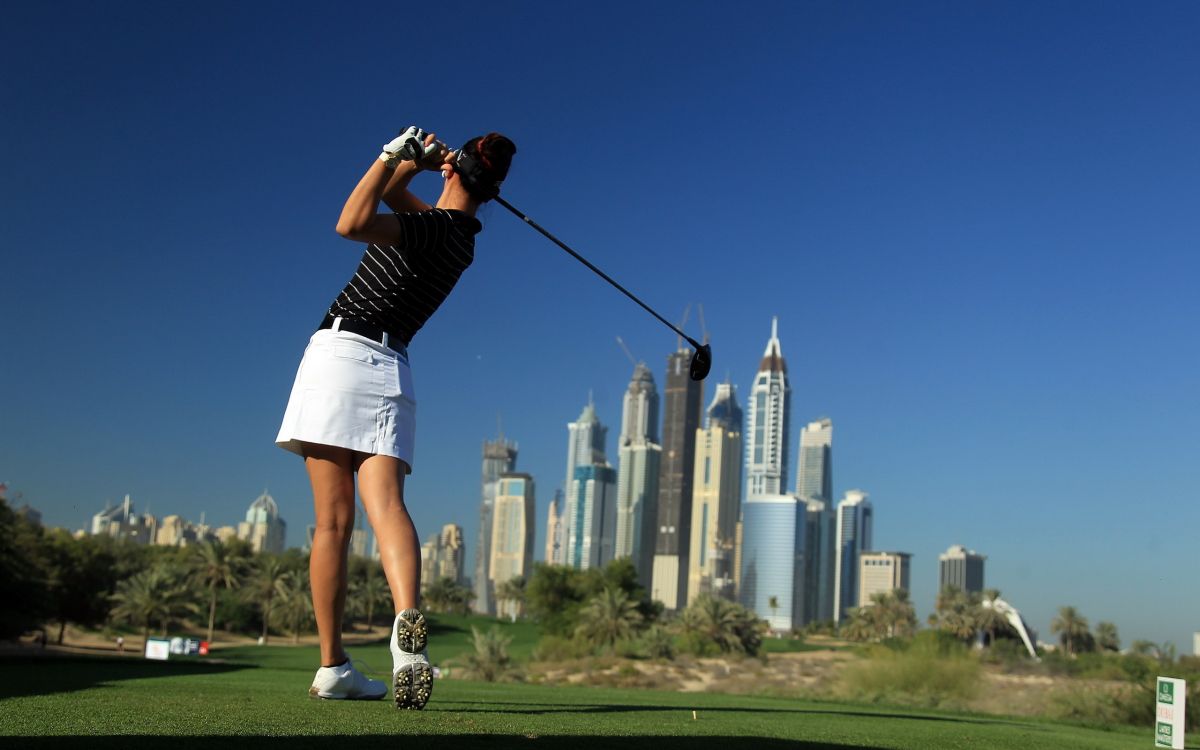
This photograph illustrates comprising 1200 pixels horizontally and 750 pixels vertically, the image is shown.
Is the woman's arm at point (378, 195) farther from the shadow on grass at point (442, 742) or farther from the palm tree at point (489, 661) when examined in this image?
the palm tree at point (489, 661)

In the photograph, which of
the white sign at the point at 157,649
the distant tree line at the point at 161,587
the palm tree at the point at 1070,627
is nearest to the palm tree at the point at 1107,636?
the palm tree at the point at 1070,627

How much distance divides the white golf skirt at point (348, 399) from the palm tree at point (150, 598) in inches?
3042

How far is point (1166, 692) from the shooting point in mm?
9867

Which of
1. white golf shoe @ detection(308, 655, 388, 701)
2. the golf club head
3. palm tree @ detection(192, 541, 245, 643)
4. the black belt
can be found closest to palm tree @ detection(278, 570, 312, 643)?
palm tree @ detection(192, 541, 245, 643)

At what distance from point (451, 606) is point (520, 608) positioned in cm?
5305

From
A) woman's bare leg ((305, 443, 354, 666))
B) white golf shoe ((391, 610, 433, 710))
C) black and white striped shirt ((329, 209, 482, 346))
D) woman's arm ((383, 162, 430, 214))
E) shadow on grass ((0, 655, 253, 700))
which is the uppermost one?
woman's arm ((383, 162, 430, 214))

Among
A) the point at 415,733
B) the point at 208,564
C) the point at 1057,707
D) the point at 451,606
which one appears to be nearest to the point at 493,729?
the point at 415,733

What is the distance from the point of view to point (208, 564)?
94.8 metres

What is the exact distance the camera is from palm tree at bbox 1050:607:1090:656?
111125 millimetres

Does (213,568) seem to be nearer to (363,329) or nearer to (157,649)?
(157,649)

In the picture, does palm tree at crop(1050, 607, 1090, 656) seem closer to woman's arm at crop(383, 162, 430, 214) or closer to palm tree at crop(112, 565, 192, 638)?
palm tree at crop(112, 565, 192, 638)

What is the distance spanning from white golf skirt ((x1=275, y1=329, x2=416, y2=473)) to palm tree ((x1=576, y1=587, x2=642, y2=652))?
251 ft

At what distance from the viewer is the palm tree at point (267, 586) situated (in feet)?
307

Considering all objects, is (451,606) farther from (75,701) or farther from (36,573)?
(75,701)
